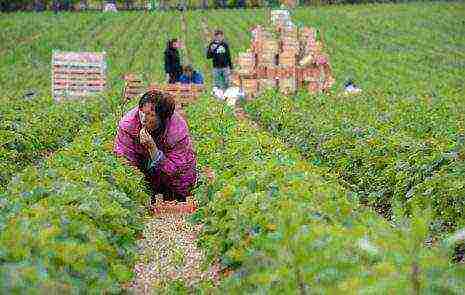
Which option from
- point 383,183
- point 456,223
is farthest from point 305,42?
point 456,223

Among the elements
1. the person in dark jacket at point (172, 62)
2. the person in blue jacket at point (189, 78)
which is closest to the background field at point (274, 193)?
the person in dark jacket at point (172, 62)

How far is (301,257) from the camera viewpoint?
16.7ft

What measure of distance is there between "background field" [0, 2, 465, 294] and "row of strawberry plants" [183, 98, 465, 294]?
1 centimetres

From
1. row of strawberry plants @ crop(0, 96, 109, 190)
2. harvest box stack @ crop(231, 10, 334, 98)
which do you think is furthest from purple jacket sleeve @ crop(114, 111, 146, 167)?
harvest box stack @ crop(231, 10, 334, 98)

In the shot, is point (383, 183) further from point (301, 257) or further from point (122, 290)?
point (301, 257)

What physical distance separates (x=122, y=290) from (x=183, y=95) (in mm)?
15176

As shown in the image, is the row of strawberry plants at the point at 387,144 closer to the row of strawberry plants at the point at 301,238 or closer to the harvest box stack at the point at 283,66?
the row of strawberry plants at the point at 301,238

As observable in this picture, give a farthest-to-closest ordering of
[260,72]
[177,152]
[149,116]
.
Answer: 1. [260,72]
2. [177,152]
3. [149,116]

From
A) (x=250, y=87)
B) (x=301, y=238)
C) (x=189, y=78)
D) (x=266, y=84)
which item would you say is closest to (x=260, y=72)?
(x=266, y=84)

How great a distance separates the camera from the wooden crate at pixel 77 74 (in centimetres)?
2603

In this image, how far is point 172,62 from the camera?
910 inches

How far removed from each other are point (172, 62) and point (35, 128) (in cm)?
874

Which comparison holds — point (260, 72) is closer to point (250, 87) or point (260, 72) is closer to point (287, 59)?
point (250, 87)

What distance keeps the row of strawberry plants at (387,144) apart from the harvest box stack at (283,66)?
379 cm
